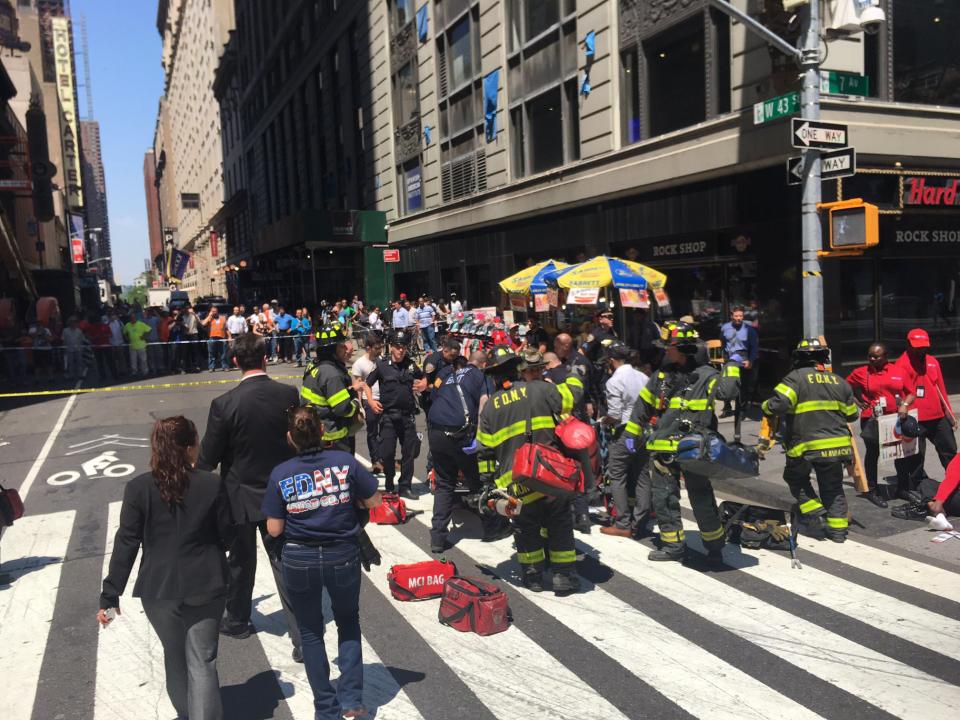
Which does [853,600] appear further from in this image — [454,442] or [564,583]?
[454,442]

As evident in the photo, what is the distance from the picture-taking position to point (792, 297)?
1442 cm

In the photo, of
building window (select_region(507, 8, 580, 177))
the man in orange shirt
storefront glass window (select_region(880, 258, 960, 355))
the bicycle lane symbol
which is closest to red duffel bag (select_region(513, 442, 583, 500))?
the bicycle lane symbol

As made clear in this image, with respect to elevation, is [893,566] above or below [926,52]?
below

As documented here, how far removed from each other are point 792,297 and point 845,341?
1.30 metres

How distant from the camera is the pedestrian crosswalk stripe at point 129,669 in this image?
503cm

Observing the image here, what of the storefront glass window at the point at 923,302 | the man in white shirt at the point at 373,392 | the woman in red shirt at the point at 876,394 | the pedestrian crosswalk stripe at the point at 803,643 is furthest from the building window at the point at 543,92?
the pedestrian crosswalk stripe at the point at 803,643

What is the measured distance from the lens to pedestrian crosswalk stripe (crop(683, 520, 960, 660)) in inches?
223

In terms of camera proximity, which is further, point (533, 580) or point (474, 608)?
point (533, 580)

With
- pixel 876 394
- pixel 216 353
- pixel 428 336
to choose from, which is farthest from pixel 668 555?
pixel 216 353

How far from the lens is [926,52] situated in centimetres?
1470

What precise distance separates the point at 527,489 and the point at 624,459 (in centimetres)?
226

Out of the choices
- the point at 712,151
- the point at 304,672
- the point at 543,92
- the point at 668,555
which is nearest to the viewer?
the point at 304,672

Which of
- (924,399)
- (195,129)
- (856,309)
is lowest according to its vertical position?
(924,399)

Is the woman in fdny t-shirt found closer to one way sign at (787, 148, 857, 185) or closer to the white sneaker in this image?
the white sneaker
